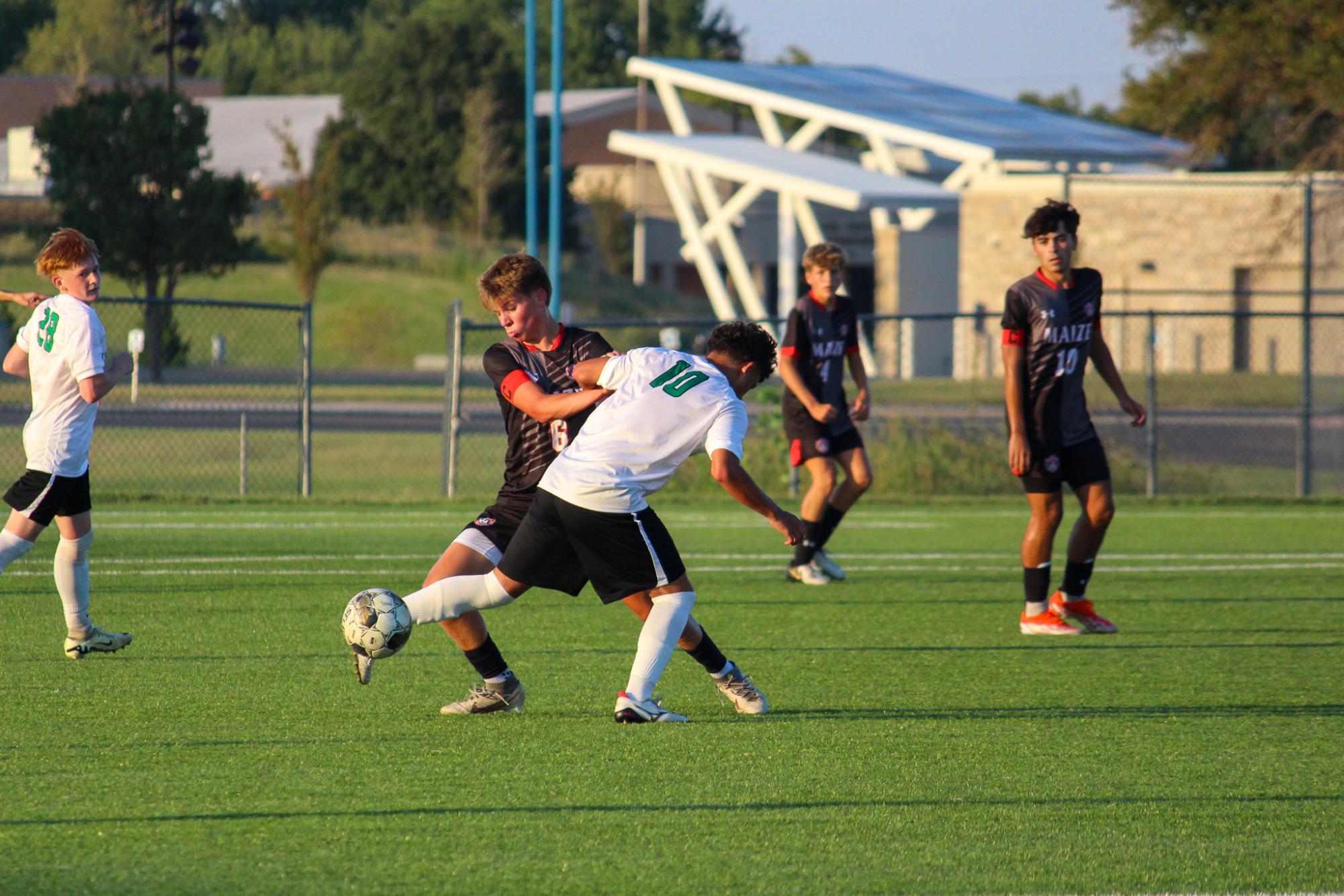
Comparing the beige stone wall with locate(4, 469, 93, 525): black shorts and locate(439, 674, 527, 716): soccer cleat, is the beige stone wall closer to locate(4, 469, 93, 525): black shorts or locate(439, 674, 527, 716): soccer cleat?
locate(4, 469, 93, 525): black shorts

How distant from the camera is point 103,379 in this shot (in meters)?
6.11

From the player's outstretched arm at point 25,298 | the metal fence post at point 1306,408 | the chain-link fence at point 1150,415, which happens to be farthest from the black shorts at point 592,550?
the metal fence post at point 1306,408

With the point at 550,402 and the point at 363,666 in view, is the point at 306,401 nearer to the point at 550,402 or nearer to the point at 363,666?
the point at 363,666

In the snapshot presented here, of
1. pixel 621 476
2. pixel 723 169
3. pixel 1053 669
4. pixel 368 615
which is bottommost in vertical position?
pixel 1053 669

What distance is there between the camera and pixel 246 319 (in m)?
42.8

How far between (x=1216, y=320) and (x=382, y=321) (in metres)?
20.1

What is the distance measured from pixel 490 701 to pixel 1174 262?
3115cm

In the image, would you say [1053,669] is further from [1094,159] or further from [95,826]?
[1094,159]

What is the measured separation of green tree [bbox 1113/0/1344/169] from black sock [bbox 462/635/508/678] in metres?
16.7

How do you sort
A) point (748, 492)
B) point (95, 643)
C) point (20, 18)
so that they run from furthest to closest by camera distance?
point (20, 18) → point (95, 643) → point (748, 492)

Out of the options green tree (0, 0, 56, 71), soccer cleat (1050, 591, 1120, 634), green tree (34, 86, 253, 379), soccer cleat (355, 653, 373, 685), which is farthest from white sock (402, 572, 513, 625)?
green tree (0, 0, 56, 71)

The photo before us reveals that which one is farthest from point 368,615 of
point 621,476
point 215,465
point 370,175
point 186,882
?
point 370,175

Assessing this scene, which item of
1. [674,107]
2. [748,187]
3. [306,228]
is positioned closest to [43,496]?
[306,228]

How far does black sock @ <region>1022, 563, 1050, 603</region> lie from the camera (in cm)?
A: 777
